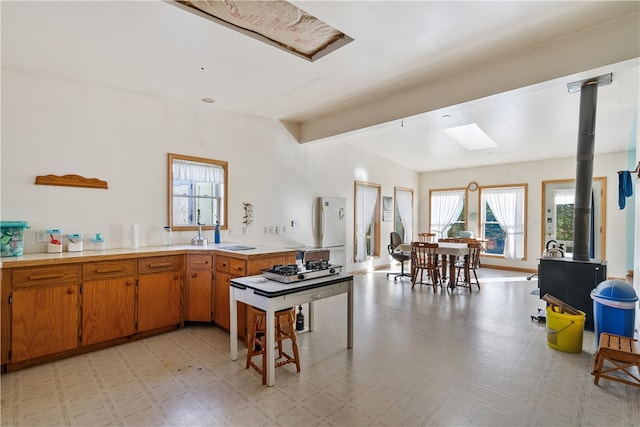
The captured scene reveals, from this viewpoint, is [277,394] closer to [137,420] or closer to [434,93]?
[137,420]

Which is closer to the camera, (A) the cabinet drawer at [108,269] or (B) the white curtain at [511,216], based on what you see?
(A) the cabinet drawer at [108,269]

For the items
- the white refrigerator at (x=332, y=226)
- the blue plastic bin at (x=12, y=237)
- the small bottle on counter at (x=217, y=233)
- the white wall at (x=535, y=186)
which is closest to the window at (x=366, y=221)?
the white refrigerator at (x=332, y=226)

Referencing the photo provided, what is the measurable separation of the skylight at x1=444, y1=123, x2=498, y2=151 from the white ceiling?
1.22 meters

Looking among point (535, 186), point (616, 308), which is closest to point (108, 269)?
point (616, 308)

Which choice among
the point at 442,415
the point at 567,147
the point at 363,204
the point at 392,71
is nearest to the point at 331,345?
the point at 442,415

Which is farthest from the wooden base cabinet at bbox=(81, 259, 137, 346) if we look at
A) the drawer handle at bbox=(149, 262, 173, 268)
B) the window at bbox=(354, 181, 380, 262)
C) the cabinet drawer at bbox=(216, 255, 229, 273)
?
the window at bbox=(354, 181, 380, 262)

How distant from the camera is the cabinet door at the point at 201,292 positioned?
3664 mm

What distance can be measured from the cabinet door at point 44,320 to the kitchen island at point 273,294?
1463mm

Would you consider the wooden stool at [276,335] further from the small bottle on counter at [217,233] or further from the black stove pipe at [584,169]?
the black stove pipe at [584,169]

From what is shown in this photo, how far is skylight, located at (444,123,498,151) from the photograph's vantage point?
6.15 m

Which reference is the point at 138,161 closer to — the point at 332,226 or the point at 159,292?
the point at 159,292

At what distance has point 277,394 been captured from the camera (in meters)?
2.35

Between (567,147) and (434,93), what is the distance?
4.35 m

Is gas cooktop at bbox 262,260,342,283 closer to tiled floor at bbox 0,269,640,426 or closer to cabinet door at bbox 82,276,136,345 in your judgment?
tiled floor at bbox 0,269,640,426
